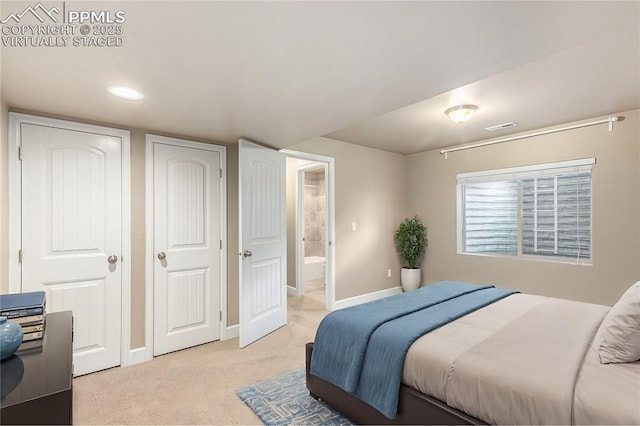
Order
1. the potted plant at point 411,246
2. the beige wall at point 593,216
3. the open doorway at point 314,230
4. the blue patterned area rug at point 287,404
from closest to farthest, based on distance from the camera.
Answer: the blue patterned area rug at point 287,404 → the beige wall at point 593,216 → the potted plant at point 411,246 → the open doorway at point 314,230

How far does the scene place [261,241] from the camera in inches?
138

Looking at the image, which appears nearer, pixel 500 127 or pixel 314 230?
pixel 500 127

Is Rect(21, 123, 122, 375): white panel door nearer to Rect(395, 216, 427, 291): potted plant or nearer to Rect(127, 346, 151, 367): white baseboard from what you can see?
Rect(127, 346, 151, 367): white baseboard

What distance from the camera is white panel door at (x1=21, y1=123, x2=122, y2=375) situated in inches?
98.1

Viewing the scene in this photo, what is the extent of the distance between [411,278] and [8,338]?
481cm

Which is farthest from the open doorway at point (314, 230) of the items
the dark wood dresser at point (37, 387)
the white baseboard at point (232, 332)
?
the dark wood dresser at point (37, 387)

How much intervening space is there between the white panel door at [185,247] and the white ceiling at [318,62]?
0.39 metres

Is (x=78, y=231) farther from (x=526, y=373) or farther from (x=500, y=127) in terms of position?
(x=500, y=127)

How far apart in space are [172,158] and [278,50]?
6.54 ft

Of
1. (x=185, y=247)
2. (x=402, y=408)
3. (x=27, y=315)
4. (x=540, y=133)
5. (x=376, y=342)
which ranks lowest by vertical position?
(x=402, y=408)

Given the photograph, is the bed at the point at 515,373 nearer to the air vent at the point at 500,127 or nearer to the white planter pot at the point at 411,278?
the air vent at the point at 500,127

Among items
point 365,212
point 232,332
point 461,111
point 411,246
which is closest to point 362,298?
point 411,246

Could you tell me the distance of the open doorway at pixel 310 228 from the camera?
15.0 feet

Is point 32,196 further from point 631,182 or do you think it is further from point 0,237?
point 631,182
